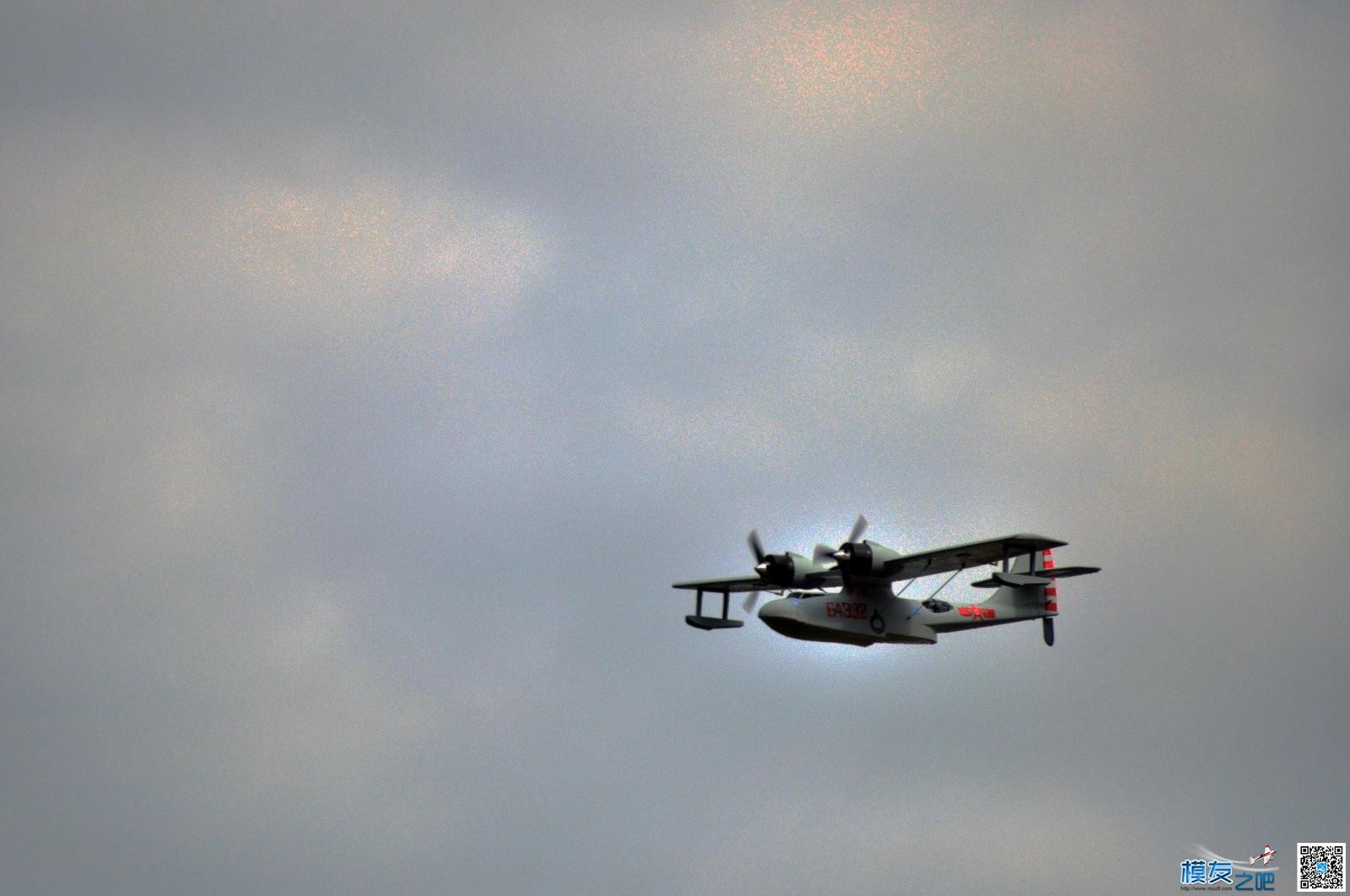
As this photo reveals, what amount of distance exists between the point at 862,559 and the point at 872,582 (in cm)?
208

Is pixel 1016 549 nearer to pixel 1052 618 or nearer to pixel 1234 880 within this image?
pixel 1052 618

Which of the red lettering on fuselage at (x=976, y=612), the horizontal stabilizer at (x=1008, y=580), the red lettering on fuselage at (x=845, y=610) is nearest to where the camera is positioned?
the horizontal stabilizer at (x=1008, y=580)

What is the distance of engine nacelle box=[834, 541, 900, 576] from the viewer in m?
80.1

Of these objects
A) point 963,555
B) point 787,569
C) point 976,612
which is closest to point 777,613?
point 787,569

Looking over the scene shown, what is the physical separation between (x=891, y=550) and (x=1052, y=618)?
41.7ft

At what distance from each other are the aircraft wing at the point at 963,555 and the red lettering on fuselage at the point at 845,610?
66.7 inches

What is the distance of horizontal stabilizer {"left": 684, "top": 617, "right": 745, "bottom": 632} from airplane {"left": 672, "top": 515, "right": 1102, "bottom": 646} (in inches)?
127

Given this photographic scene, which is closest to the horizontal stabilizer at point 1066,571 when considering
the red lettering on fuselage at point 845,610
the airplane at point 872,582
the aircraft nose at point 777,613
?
the airplane at point 872,582

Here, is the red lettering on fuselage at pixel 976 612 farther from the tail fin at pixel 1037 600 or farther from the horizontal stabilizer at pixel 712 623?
the horizontal stabilizer at pixel 712 623

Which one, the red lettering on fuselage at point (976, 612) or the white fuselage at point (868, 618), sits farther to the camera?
the red lettering on fuselage at point (976, 612)

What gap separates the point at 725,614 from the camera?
88875 mm

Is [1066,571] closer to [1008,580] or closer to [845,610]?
[1008,580]

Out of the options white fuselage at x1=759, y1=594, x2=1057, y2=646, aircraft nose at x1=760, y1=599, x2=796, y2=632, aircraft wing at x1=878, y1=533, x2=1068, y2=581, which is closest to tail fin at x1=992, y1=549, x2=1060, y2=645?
white fuselage at x1=759, y1=594, x2=1057, y2=646

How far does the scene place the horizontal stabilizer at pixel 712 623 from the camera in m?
87.1
